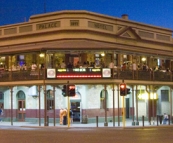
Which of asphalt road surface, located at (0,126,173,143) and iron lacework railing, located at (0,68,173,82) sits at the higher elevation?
iron lacework railing, located at (0,68,173,82)

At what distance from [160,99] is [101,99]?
918cm

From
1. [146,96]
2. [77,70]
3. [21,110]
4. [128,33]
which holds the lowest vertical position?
[21,110]

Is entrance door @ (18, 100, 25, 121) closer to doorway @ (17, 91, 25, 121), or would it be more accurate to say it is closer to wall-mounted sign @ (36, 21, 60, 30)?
doorway @ (17, 91, 25, 121)

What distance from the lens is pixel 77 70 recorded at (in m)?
38.7

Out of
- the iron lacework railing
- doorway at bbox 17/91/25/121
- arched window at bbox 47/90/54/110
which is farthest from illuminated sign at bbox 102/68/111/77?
doorway at bbox 17/91/25/121

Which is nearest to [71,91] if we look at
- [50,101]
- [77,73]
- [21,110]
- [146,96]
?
[77,73]

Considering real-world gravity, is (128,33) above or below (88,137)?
above

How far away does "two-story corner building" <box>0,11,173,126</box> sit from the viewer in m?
38.7

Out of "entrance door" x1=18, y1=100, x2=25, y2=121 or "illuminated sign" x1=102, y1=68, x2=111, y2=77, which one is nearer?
"illuminated sign" x1=102, y1=68, x2=111, y2=77

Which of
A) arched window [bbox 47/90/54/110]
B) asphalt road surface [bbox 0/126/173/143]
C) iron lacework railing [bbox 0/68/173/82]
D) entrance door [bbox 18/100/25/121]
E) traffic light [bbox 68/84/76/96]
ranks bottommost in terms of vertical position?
asphalt road surface [bbox 0/126/173/143]

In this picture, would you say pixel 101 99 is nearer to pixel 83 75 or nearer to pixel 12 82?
pixel 83 75

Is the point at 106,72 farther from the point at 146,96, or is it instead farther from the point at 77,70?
the point at 146,96

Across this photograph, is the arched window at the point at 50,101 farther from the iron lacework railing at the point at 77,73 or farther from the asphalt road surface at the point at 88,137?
the asphalt road surface at the point at 88,137

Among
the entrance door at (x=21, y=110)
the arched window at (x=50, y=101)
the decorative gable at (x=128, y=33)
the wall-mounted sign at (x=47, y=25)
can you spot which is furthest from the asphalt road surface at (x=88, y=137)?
the decorative gable at (x=128, y=33)
